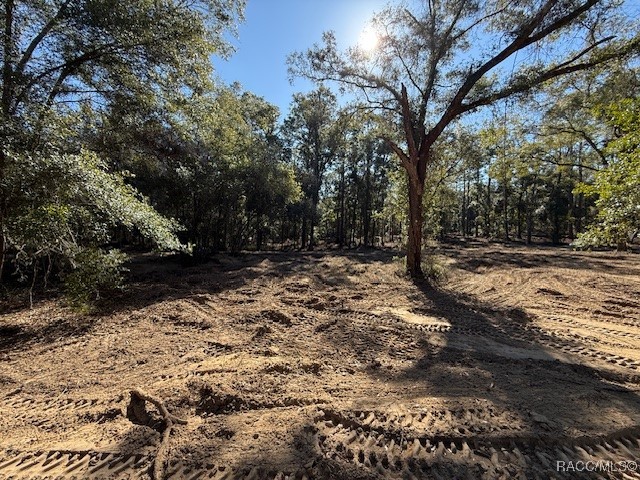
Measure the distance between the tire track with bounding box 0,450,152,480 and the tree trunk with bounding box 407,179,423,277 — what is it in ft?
27.4

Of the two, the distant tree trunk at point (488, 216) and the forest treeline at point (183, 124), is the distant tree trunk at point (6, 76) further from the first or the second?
the distant tree trunk at point (488, 216)

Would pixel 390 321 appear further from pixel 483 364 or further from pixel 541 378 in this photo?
pixel 541 378

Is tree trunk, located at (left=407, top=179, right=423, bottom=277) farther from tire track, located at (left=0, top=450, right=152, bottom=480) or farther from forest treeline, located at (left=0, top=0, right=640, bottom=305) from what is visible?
tire track, located at (left=0, top=450, right=152, bottom=480)

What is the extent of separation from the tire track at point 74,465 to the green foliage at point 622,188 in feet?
20.3

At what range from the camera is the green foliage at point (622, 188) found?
14.3 ft

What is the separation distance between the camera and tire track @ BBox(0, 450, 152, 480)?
2.14 metres

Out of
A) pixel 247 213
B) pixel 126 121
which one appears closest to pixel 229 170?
pixel 247 213

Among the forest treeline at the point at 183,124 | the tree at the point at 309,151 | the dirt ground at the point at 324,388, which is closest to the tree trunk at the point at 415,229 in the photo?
the forest treeline at the point at 183,124

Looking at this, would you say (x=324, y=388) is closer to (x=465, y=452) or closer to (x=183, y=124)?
(x=465, y=452)

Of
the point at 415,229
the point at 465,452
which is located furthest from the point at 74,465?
the point at 415,229

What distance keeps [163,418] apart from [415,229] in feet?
26.8

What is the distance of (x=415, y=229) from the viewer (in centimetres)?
948

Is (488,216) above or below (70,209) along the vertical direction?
above

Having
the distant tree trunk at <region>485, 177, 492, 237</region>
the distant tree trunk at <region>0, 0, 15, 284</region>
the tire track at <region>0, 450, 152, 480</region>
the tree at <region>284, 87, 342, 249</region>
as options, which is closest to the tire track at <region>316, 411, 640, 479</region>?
the tire track at <region>0, 450, 152, 480</region>
